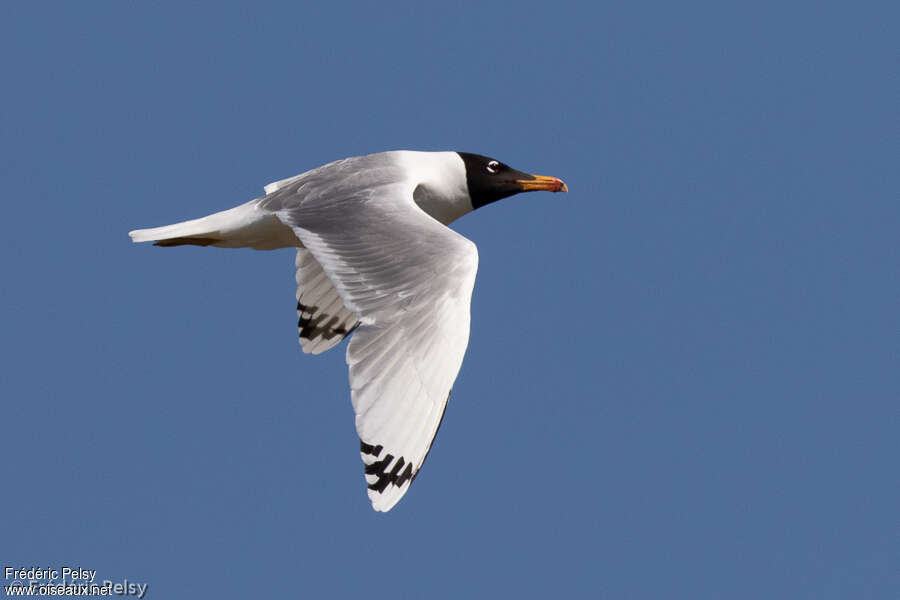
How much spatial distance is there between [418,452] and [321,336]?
108 inches

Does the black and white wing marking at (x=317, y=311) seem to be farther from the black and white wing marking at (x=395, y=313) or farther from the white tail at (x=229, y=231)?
the black and white wing marking at (x=395, y=313)

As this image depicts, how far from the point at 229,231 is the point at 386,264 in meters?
1.39

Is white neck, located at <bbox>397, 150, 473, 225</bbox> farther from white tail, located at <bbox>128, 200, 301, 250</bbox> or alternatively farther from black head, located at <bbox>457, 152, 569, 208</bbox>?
white tail, located at <bbox>128, 200, 301, 250</bbox>

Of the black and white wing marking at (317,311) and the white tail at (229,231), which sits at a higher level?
the white tail at (229,231)

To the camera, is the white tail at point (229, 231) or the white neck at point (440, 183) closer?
the white tail at point (229, 231)

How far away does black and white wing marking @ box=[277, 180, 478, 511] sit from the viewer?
247 inches

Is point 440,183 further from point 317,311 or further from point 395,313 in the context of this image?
point 395,313

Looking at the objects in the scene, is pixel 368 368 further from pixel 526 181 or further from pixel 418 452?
pixel 526 181

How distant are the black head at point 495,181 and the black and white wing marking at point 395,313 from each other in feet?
3.32

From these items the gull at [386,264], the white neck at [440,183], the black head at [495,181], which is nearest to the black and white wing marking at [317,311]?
the gull at [386,264]

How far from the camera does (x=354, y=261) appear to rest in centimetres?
704

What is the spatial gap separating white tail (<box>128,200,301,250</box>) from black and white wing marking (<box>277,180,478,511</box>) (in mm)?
330

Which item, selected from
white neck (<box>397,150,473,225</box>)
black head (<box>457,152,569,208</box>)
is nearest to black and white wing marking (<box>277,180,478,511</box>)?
white neck (<box>397,150,473,225</box>)

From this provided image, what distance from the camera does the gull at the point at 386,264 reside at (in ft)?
20.7
